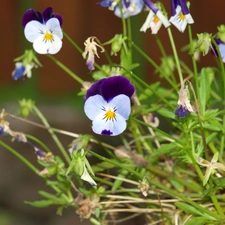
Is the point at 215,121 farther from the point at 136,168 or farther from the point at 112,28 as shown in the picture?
the point at 112,28

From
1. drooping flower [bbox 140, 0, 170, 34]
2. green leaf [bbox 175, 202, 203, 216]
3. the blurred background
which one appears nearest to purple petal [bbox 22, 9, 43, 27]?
drooping flower [bbox 140, 0, 170, 34]

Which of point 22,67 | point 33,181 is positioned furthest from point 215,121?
point 33,181

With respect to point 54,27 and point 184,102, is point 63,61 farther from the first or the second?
point 184,102

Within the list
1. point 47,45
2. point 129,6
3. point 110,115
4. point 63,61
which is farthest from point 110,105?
point 63,61

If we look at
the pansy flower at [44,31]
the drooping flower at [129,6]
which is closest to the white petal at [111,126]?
the pansy flower at [44,31]

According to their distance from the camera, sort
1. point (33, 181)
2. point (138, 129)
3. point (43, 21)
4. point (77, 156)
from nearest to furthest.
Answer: point (77, 156) → point (43, 21) → point (138, 129) → point (33, 181)

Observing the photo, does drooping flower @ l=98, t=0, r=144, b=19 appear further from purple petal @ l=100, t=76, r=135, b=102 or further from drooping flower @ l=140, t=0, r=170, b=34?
purple petal @ l=100, t=76, r=135, b=102
